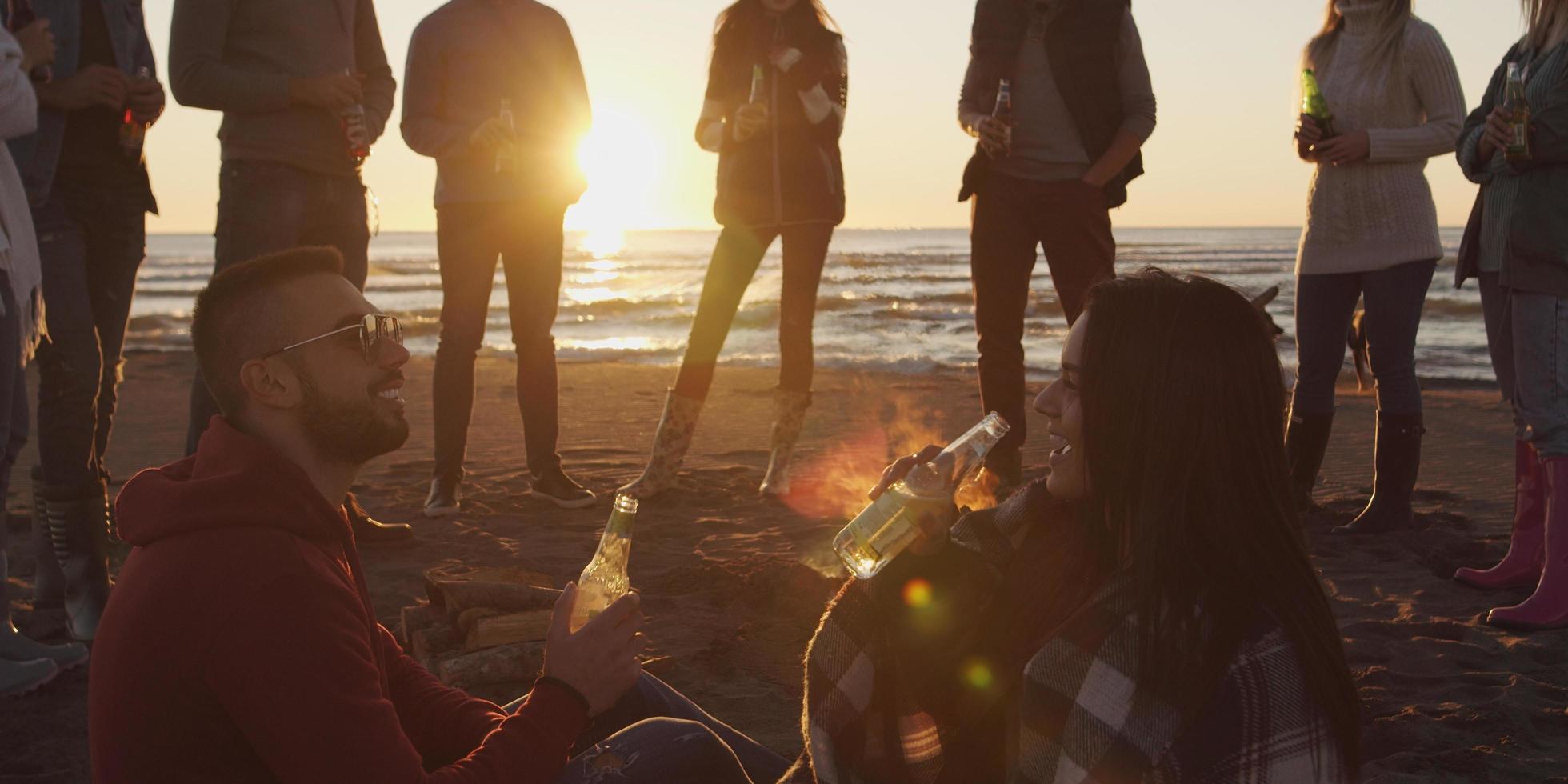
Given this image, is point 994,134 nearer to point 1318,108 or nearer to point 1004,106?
point 1004,106

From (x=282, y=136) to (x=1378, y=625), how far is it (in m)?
4.45

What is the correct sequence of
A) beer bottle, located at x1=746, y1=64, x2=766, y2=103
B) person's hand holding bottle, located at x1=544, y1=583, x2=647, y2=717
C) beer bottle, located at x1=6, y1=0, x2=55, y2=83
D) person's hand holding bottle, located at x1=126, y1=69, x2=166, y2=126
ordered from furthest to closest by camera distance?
beer bottle, located at x1=746, y1=64, x2=766, y2=103 → person's hand holding bottle, located at x1=126, y1=69, x2=166, y2=126 → beer bottle, located at x1=6, y1=0, x2=55, y2=83 → person's hand holding bottle, located at x1=544, y1=583, x2=647, y2=717

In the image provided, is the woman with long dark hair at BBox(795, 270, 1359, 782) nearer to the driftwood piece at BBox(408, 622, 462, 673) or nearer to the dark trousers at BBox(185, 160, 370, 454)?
the driftwood piece at BBox(408, 622, 462, 673)

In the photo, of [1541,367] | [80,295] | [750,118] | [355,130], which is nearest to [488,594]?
[80,295]

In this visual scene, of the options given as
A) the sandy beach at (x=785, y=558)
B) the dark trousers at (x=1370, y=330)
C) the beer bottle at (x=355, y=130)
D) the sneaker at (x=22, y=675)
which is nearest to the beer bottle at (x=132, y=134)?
the beer bottle at (x=355, y=130)

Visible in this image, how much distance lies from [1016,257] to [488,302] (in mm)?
2470

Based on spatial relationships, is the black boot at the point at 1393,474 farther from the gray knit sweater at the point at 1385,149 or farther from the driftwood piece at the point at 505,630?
the driftwood piece at the point at 505,630

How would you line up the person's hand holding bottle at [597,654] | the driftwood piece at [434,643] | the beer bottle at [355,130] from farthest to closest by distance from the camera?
1. the beer bottle at [355,130]
2. the driftwood piece at [434,643]
3. the person's hand holding bottle at [597,654]

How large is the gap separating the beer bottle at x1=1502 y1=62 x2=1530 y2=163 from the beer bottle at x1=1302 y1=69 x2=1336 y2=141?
0.88 metres

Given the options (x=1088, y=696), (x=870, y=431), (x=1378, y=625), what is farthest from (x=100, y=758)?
(x=870, y=431)

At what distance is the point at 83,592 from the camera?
4281mm

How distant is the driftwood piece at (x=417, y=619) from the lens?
12.5ft

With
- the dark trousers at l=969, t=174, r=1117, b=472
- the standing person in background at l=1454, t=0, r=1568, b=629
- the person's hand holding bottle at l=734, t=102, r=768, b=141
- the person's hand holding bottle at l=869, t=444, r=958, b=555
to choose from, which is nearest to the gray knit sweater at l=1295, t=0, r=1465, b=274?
the standing person in background at l=1454, t=0, r=1568, b=629

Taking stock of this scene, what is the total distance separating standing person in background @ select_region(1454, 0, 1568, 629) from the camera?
4266 millimetres
